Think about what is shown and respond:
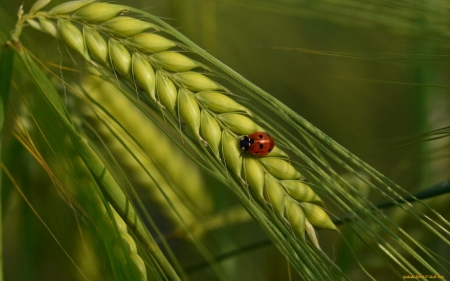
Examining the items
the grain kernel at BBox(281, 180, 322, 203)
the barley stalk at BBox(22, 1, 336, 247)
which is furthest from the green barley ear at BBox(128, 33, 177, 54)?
the grain kernel at BBox(281, 180, 322, 203)

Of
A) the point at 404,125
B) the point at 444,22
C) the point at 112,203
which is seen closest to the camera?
the point at 112,203

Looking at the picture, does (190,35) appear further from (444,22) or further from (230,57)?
(444,22)

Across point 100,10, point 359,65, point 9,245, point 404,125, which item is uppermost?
point 100,10

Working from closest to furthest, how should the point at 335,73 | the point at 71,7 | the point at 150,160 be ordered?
the point at 71,7
the point at 150,160
the point at 335,73

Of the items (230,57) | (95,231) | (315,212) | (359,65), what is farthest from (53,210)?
(359,65)

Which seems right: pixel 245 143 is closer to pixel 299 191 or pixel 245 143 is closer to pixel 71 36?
pixel 299 191

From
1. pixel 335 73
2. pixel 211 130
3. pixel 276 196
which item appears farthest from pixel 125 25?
pixel 335 73
